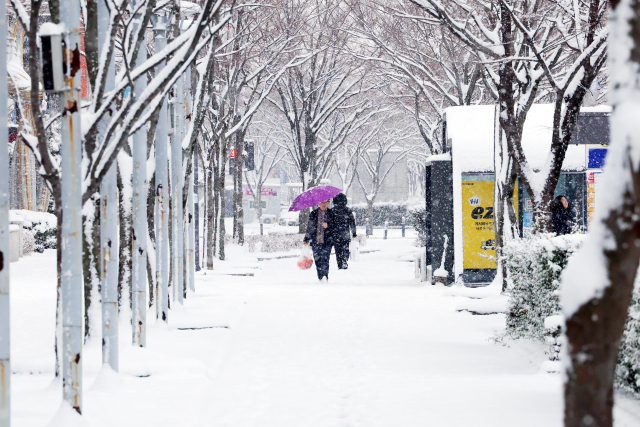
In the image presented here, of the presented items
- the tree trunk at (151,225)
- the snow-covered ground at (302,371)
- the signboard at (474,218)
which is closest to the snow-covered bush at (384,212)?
the signboard at (474,218)

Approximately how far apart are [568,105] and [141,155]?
4.88 m

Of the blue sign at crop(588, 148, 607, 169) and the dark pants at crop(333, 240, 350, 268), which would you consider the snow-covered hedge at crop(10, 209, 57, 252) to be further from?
the blue sign at crop(588, 148, 607, 169)

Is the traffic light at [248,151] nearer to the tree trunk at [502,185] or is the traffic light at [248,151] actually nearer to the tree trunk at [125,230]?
the tree trunk at [502,185]

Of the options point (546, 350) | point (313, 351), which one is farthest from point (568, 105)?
point (313, 351)

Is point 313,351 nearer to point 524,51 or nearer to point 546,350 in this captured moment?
point 546,350

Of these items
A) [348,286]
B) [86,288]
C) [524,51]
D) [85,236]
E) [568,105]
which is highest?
[524,51]

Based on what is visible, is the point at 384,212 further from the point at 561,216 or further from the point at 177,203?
the point at 177,203

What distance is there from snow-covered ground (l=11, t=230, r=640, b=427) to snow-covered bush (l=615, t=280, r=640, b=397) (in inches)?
5.5

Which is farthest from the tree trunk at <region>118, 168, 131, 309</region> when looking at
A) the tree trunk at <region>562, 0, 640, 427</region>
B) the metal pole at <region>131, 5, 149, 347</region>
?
the tree trunk at <region>562, 0, 640, 427</region>

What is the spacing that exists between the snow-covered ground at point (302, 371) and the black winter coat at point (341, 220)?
4.50m

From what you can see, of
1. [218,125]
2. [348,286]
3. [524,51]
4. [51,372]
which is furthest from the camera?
[218,125]

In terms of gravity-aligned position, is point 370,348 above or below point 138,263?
below

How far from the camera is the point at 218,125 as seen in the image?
1769 centimetres

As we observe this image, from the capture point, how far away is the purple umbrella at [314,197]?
16.6 metres
